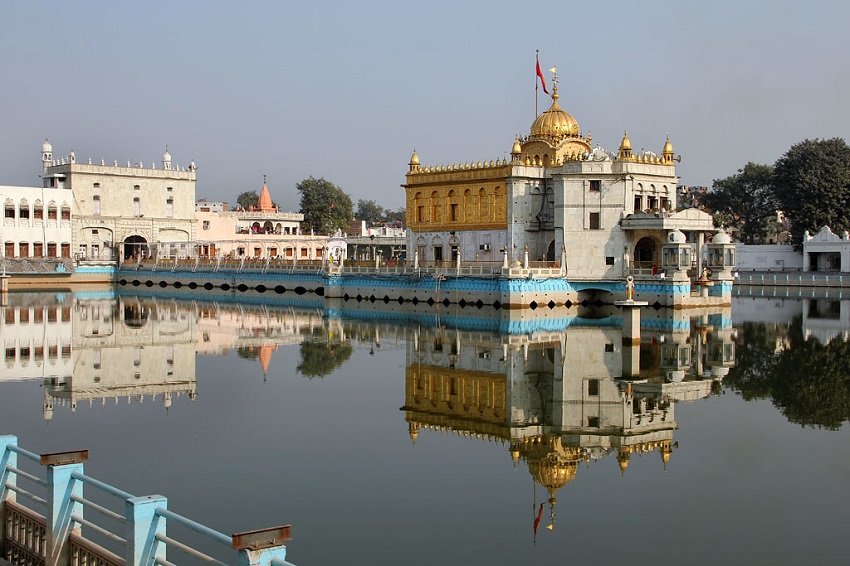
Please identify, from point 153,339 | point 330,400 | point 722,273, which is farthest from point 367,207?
point 330,400

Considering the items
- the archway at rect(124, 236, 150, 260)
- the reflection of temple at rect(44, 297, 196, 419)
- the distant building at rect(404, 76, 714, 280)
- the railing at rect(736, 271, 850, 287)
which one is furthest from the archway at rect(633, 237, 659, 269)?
the archway at rect(124, 236, 150, 260)

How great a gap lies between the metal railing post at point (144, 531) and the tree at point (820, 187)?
67659 mm

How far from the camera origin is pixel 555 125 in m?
50.9

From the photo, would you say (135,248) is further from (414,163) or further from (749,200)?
(749,200)

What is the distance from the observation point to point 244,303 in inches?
2044

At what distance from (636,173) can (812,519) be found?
36.0m

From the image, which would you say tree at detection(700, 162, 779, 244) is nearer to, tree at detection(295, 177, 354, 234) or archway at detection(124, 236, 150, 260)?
tree at detection(295, 177, 354, 234)

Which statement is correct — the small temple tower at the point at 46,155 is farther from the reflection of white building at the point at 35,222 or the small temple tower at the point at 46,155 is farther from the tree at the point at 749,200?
the tree at the point at 749,200

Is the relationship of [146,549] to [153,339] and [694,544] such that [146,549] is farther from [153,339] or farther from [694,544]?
[153,339]

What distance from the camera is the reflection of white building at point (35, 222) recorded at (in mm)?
70062

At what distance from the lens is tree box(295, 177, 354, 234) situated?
10006 cm

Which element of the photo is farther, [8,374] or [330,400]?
[8,374]

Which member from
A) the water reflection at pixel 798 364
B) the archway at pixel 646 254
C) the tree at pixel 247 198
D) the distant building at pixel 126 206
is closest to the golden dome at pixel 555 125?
the archway at pixel 646 254

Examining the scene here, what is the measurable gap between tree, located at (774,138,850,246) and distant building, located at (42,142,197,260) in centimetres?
4866
